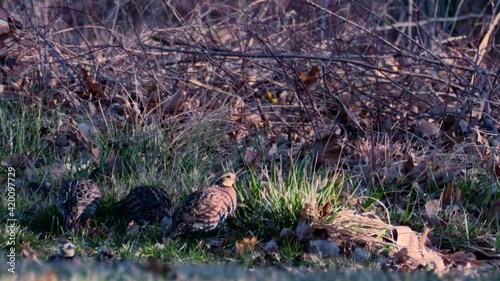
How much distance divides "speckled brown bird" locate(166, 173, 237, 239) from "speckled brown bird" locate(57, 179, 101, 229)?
2.09ft

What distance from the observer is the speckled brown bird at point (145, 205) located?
230 inches

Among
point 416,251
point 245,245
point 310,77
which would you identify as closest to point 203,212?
point 245,245

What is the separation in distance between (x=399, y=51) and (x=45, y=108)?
3.59 metres

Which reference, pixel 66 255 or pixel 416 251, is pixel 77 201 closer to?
pixel 66 255

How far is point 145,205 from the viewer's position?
584 cm

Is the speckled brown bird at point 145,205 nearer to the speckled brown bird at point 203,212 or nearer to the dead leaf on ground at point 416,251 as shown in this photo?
the speckled brown bird at point 203,212

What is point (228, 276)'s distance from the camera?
11.7 ft

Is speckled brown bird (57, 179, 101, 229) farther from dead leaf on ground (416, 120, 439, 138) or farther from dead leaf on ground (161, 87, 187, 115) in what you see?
dead leaf on ground (416, 120, 439, 138)

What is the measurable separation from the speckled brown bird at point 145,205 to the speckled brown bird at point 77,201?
219 millimetres

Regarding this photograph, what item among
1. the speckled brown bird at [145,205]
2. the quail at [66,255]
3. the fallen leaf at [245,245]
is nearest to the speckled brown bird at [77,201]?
the speckled brown bird at [145,205]

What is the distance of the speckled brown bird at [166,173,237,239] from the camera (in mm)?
5535

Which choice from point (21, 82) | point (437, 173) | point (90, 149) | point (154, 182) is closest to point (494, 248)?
point (437, 173)

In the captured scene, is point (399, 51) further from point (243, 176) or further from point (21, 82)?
point (21, 82)

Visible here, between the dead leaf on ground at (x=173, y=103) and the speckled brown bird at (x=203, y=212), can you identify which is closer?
the speckled brown bird at (x=203, y=212)
